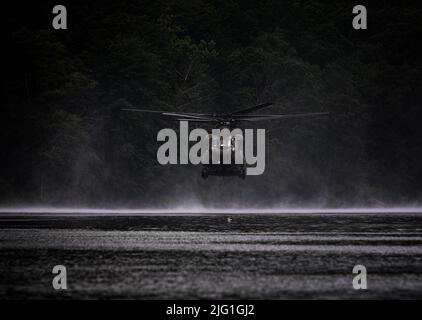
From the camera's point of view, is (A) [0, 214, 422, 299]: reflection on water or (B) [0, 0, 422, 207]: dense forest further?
(B) [0, 0, 422, 207]: dense forest

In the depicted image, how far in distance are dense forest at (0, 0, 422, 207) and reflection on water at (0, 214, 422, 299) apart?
34543mm

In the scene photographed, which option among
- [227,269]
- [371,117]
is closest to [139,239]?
[227,269]

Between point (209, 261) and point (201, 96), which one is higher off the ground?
point (201, 96)

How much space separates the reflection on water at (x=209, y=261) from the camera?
3581 centimetres

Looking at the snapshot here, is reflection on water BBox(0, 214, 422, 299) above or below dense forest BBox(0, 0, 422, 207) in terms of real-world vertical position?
below

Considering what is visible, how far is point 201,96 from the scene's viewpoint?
381 feet

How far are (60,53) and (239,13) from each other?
31060mm

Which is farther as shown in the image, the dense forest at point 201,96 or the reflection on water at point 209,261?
the dense forest at point 201,96

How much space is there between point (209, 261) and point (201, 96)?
71460 millimetres

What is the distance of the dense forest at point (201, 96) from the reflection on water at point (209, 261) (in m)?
34.5

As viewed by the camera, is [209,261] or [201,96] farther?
[201,96]

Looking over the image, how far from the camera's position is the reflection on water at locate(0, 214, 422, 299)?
35.8 m
